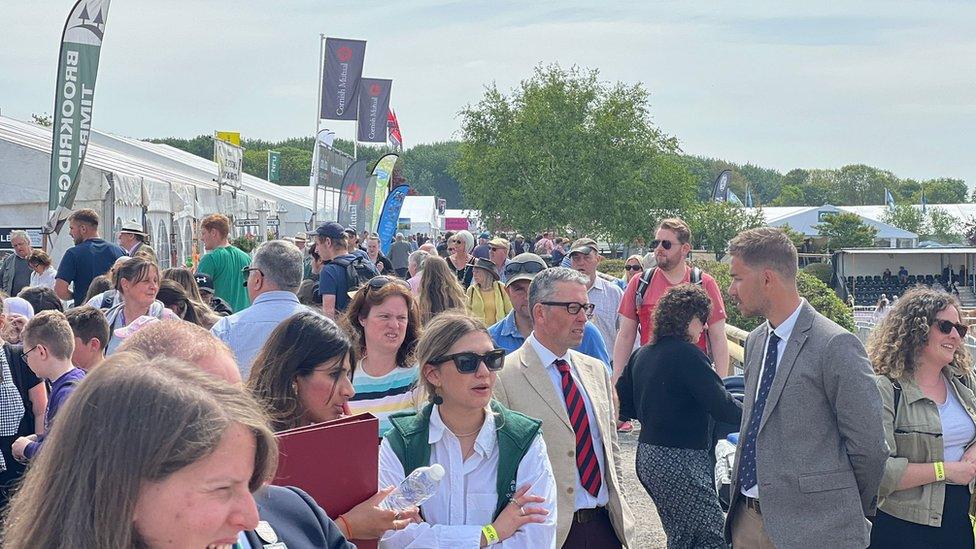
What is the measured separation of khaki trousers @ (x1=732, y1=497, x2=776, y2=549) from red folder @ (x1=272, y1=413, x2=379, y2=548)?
2386 mm

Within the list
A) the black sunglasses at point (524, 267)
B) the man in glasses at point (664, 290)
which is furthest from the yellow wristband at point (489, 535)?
the man in glasses at point (664, 290)

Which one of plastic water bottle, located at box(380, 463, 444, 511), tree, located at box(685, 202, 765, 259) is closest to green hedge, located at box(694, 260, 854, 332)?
plastic water bottle, located at box(380, 463, 444, 511)

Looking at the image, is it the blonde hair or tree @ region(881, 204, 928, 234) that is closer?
the blonde hair

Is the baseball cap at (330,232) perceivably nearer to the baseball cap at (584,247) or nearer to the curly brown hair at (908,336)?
the baseball cap at (584,247)

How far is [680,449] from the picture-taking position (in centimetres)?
569

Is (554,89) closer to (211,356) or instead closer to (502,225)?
(502,225)

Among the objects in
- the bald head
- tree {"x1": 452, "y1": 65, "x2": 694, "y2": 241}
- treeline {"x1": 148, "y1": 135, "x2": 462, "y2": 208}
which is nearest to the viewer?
the bald head

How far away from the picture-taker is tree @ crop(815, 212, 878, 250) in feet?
195

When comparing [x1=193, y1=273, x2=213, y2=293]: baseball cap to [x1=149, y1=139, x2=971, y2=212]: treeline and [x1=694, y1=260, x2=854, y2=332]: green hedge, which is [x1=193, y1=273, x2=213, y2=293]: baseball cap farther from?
[x1=149, y1=139, x2=971, y2=212]: treeline

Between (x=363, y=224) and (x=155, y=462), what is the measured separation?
23480 mm

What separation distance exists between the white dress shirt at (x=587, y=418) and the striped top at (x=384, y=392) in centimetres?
60

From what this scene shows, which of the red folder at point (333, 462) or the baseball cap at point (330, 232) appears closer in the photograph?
the red folder at point (333, 462)

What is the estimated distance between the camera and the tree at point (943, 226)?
3632 inches

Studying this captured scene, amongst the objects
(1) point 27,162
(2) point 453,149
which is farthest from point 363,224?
(2) point 453,149
